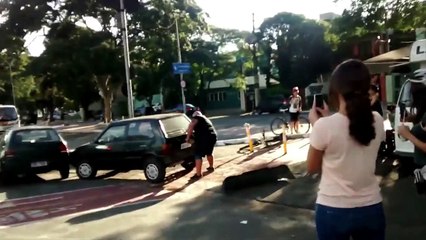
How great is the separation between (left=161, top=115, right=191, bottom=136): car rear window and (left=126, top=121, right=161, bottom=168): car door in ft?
0.96

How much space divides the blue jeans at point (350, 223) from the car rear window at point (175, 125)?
912 cm

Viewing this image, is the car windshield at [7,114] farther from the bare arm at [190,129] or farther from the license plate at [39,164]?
the bare arm at [190,129]

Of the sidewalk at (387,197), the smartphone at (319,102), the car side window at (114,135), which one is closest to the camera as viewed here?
the smartphone at (319,102)

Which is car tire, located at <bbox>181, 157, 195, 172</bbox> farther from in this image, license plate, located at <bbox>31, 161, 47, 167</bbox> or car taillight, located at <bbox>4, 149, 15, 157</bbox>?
car taillight, located at <bbox>4, 149, 15, 157</bbox>

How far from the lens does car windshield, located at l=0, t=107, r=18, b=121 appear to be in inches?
1061

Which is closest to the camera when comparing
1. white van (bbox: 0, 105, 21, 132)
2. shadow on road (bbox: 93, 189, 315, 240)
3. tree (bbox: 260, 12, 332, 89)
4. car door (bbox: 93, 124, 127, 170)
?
shadow on road (bbox: 93, 189, 315, 240)

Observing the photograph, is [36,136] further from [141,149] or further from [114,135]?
[141,149]

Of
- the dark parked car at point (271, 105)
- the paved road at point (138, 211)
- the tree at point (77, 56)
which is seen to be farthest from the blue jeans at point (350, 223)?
the dark parked car at point (271, 105)

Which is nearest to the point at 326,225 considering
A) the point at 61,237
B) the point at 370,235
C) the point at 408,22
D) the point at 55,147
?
the point at 370,235

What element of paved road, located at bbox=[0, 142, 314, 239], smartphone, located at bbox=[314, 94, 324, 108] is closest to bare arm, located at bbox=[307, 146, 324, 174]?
smartphone, located at bbox=[314, 94, 324, 108]

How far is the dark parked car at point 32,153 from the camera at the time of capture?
13.6m

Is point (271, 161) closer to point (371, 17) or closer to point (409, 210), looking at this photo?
point (409, 210)

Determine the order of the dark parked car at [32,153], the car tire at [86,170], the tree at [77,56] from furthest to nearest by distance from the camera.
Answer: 1. the tree at [77,56]
2. the dark parked car at [32,153]
3. the car tire at [86,170]

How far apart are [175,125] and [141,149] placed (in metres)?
0.96
